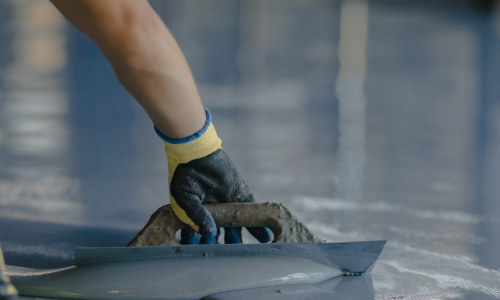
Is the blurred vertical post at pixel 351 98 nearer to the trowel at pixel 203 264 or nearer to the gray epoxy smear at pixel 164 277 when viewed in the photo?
the trowel at pixel 203 264

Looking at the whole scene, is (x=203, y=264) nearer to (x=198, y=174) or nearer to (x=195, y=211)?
(x=195, y=211)

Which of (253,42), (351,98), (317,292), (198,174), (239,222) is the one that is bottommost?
(317,292)

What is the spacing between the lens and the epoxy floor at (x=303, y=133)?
4.78ft

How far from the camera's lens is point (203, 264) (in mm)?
992

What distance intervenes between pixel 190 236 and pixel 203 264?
0.94 ft

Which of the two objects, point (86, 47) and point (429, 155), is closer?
point (429, 155)

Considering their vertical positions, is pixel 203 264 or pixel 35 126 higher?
pixel 35 126

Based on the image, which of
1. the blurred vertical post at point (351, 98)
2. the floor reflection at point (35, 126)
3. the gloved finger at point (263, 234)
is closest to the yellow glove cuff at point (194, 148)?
the gloved finger at point (263, 234)

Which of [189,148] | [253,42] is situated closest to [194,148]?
[189,148]

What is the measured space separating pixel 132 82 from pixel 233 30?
4853 mm

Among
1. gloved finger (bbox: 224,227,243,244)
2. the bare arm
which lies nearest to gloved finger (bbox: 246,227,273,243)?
gloved finger (bbox: 224,227,243,244)

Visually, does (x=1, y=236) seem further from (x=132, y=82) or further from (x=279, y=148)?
(x=279, y=148)

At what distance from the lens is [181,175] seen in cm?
112

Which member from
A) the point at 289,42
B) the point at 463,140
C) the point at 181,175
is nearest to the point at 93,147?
the point at 181,175
